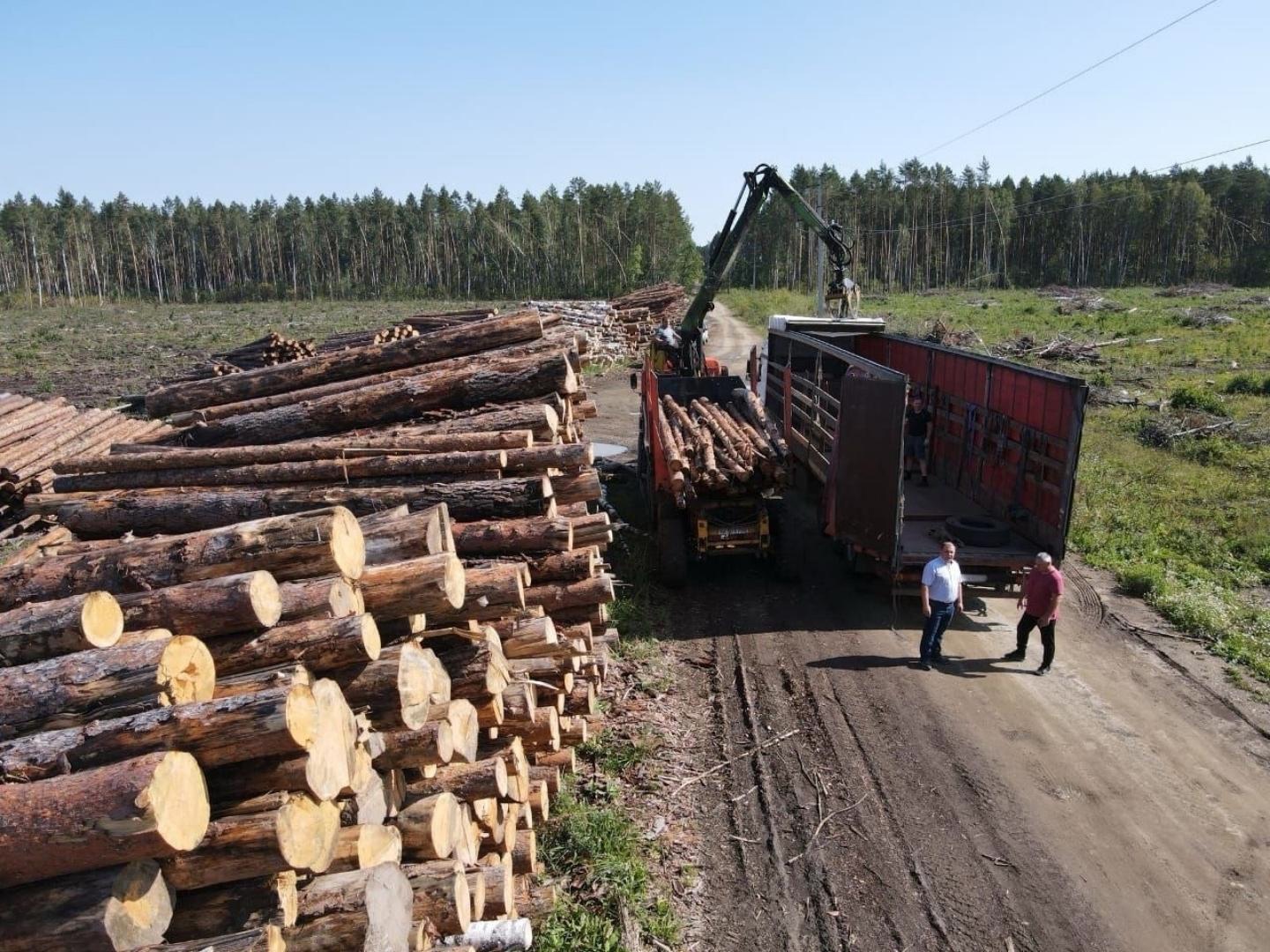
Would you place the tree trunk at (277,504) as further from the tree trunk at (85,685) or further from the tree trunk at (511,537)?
the tree trunk at (85,685)

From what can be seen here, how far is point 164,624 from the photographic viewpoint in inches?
171

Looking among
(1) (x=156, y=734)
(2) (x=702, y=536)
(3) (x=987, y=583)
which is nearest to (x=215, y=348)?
(2) (x=702, y=536)

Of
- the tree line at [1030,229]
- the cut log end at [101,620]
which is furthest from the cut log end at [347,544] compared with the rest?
the tree line at [1030,229]

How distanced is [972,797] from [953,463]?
7852 mm

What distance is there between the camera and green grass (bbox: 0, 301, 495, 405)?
32656 mm

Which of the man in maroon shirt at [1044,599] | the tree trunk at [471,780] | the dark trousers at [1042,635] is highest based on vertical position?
the tree trunk at [471,780]

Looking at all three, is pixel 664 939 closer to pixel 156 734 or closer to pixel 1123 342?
pixel 156 734

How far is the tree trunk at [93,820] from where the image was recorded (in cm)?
315

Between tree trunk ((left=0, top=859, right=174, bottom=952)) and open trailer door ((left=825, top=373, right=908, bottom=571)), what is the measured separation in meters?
8.99

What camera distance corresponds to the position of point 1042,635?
9.54 metres

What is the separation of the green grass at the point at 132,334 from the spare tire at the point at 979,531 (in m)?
26.0

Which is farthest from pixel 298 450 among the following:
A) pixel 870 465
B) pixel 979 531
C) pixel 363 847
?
pixel 979 531

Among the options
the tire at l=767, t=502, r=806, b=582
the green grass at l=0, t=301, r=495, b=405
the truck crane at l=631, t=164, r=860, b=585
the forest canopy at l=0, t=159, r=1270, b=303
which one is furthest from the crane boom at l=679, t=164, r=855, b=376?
the forest canopy at l=0, t=159, r=1270, b=303

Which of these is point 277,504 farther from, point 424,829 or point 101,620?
point 424,829
